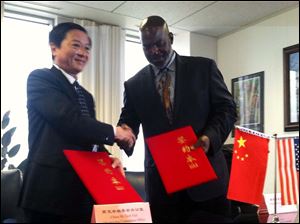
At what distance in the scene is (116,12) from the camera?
1.80 meters

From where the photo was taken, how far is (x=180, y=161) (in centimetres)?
85

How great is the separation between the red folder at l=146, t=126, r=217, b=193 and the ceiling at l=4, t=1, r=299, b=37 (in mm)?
783

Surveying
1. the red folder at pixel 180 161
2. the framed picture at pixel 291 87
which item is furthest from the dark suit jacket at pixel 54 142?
the framed picture at pixel 291 87

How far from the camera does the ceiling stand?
166cm

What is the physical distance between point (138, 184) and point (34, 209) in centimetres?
127

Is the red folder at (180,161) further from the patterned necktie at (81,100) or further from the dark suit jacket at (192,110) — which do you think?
the patterned necktie at (81,100)

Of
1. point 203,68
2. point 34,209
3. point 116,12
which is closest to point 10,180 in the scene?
point 34,209

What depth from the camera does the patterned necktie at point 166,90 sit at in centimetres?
102

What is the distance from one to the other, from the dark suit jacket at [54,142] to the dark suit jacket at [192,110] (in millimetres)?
151

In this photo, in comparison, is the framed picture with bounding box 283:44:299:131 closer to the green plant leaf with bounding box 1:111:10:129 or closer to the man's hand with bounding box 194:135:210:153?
the man's hand with bounding box 194:135:210:153

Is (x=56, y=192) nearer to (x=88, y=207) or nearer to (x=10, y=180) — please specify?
(x=88, y=207)

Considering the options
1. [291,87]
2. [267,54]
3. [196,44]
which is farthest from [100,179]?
[291,87]

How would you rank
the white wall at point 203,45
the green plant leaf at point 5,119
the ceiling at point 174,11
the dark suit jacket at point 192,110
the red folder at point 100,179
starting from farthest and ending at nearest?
the green plant leaf at point 5,119
the ceiling at point 174,11
the white wall at point 203,45
the dark suit jacket at point 192,110
the red folder at point 100,179

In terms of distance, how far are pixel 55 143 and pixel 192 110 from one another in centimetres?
37
